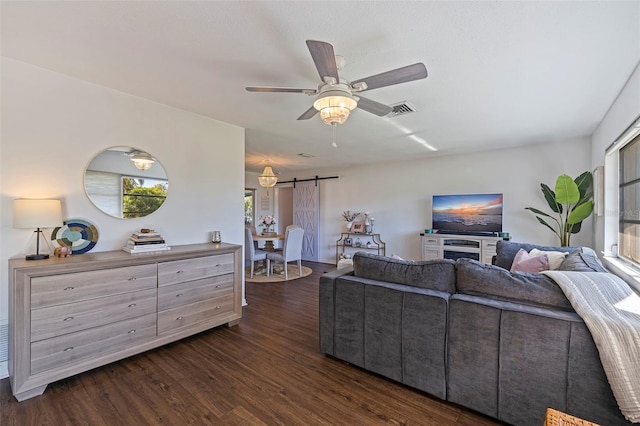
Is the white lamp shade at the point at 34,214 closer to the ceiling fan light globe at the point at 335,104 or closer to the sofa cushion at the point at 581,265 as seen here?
the ceiling fan light globe at the point at 335,104

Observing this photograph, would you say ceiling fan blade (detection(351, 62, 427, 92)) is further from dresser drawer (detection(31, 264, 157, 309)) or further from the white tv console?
the white tv console

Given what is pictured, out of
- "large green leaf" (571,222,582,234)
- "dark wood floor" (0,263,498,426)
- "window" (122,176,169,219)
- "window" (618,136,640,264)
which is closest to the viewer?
"dark wood floor" (0,263,498,426)

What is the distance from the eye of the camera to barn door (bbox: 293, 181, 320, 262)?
735 centimetres

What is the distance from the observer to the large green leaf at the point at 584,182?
12.5ft

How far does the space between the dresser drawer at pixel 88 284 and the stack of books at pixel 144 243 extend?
267mm

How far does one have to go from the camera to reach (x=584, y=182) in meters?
3.84

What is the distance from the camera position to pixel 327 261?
7.20 meters

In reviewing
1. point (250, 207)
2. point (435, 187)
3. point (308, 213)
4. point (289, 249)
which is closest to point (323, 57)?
point (289, 249)

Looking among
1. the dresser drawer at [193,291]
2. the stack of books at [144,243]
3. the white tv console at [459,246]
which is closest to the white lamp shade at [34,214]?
the stack of books at [144,243]

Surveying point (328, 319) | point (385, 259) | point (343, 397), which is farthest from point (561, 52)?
point (343, 397)

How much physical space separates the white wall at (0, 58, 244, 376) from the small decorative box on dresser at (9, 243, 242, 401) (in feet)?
1.60

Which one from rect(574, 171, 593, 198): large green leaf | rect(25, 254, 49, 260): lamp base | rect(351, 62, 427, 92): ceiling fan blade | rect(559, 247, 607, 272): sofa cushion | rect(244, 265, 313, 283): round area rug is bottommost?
rect(244, 265, 313, 283): round area rug

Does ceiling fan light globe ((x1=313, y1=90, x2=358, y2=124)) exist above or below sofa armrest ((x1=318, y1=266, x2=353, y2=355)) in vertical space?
above

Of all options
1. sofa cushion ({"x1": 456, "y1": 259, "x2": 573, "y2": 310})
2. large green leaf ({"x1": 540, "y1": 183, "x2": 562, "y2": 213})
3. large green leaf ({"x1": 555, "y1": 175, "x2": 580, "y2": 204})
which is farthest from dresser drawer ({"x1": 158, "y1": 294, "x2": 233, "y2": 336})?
large green leaf ({"x1": 540, "y1": 183, "x2": 562, "y2": 213})
